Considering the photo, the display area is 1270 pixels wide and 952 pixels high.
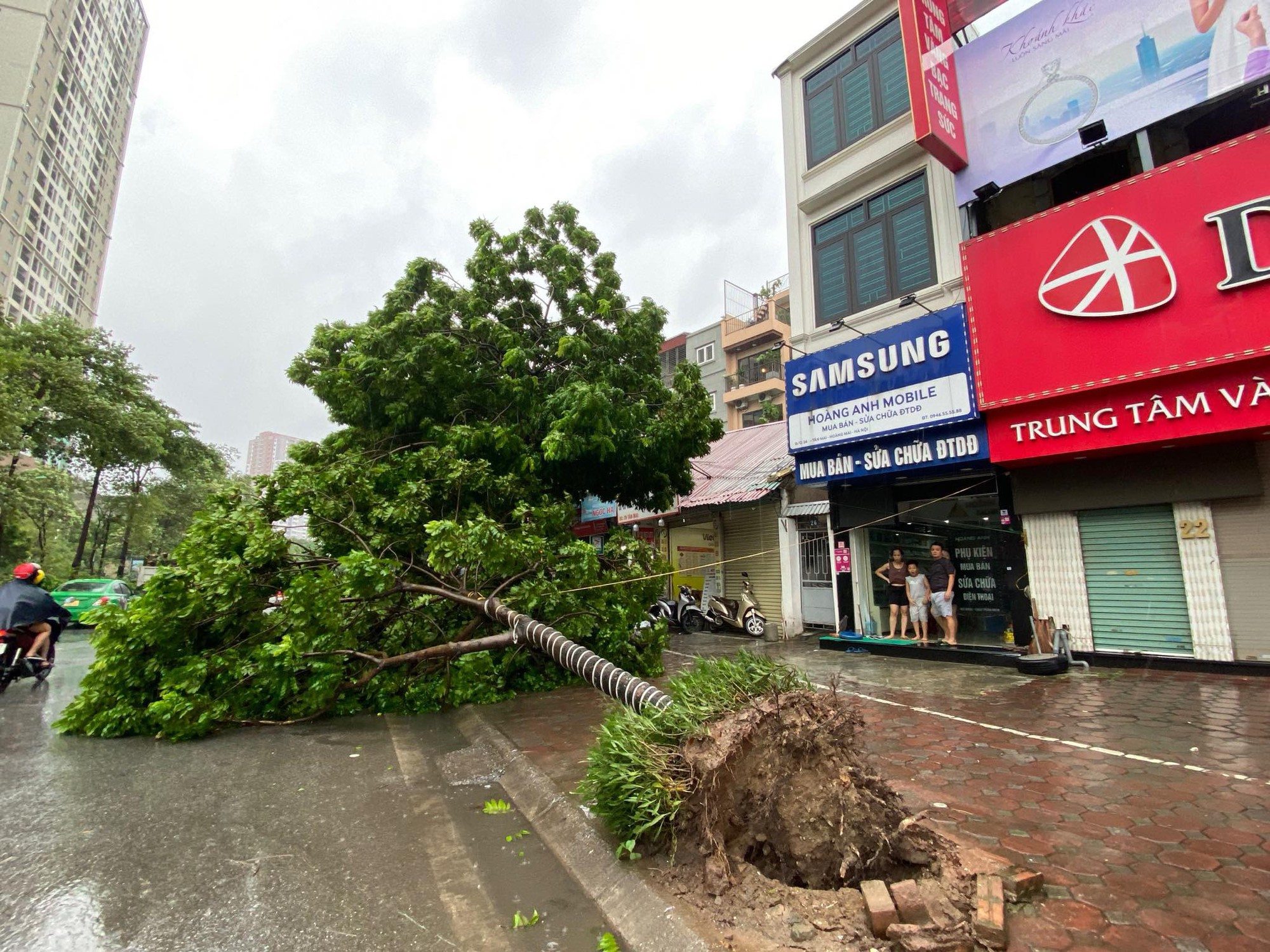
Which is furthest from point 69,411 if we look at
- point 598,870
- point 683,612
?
point 598,870

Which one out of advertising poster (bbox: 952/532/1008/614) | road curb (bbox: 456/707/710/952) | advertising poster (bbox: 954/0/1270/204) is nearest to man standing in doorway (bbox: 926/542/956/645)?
advertising poster (bbox: 952/532/1008/614)

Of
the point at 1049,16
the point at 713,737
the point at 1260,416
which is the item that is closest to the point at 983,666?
the point at 1260,416

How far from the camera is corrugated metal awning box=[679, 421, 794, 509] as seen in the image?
40.3 feet

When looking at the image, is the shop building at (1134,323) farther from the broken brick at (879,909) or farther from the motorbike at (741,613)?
the broken brick at (879,909)

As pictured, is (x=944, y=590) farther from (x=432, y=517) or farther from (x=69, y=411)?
(x=69, y=411)

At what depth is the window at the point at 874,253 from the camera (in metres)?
10.2

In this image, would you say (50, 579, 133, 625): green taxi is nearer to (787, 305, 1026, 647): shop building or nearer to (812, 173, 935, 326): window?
(787, 305, 1026, 647): shop building

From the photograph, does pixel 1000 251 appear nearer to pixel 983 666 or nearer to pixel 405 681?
pixel 983 666

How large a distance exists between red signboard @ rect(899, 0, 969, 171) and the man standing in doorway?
19.9 feet

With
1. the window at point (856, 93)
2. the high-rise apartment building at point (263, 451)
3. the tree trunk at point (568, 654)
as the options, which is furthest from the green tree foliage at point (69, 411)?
the high-rise apartment building at point (263, 451)

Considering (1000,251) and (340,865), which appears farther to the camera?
(1000,251)

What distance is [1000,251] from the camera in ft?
28.2

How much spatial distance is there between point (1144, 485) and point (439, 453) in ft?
30.7

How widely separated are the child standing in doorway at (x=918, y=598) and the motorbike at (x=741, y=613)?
10.3ft
